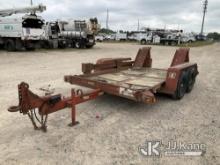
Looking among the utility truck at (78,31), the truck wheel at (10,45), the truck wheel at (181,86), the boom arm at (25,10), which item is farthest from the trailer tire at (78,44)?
the truck wheel at (181,86)

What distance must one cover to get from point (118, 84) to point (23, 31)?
1402 centimetres

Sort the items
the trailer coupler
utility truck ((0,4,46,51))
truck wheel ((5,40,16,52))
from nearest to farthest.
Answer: the trailer coupler, utility truck ((0,4,46,51)), truck wheel ((5,40,16,52))

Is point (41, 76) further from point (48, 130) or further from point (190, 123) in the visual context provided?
point (190, 123)

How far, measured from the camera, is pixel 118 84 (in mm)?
5098

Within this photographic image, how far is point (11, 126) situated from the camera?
3850mm

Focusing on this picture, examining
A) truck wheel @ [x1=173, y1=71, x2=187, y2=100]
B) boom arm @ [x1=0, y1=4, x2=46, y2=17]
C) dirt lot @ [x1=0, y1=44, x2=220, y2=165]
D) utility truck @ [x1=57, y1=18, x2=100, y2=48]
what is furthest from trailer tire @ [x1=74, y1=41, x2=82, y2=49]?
truck wheel @ [x1=173, y1=71, x2=187, y2=100]

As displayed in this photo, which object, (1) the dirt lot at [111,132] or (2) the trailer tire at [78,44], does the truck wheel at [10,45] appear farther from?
(1) the dirt lot at [111,132]

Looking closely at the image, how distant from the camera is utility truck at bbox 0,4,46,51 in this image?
17.2 m

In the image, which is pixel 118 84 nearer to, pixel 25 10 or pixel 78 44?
pixel 25 10

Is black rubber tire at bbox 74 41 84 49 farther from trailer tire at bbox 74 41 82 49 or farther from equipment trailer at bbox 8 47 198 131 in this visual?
equipment trailer at bbox 8 47 198 131

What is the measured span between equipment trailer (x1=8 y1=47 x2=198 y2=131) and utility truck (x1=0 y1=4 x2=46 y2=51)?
12276 millimetres

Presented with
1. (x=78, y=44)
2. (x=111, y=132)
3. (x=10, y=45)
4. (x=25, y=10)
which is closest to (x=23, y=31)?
(x=10, y=45)

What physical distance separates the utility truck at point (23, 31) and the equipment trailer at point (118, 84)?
12.3 meters

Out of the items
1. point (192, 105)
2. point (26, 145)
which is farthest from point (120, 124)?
point (192, 105)
